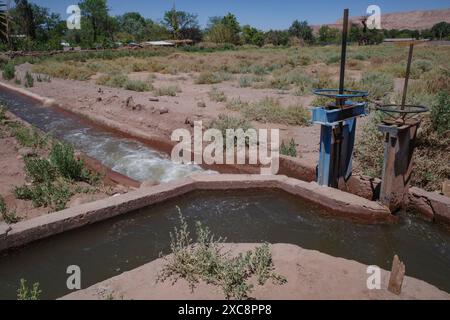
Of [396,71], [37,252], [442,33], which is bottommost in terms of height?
[37,252]

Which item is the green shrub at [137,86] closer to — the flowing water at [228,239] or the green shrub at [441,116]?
the flowing water at [228,239]

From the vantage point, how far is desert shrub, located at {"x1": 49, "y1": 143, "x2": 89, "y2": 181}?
6650mm

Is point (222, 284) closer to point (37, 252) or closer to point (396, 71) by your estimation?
point (37, 252)

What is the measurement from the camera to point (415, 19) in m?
137

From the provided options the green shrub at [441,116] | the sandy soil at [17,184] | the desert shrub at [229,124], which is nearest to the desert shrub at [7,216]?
the sandy soil at [17,184]

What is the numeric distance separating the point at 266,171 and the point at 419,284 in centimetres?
416

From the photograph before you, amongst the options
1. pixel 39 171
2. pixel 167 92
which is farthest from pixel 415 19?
pixel 39 171

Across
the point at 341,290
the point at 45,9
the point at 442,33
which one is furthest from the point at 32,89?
the point at 442,33

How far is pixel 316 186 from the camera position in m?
5.99

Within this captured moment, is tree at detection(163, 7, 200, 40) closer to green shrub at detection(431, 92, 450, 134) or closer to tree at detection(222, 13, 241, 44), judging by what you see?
tree at detection(222, 13, 241, 44)

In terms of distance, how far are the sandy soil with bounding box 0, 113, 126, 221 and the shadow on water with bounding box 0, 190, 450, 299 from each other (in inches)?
36.5

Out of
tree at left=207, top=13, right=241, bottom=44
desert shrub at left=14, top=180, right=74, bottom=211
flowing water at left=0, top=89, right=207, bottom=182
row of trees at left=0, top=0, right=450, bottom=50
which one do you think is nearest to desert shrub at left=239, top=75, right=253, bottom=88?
flowing water at left=0, top=89, right=207, bottom=182

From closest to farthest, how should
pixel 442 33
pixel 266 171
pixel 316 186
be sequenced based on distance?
pixel 316 186, pixel 266 171, pixel 442 33

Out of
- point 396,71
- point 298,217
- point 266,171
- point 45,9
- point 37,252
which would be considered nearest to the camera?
point 37,252
